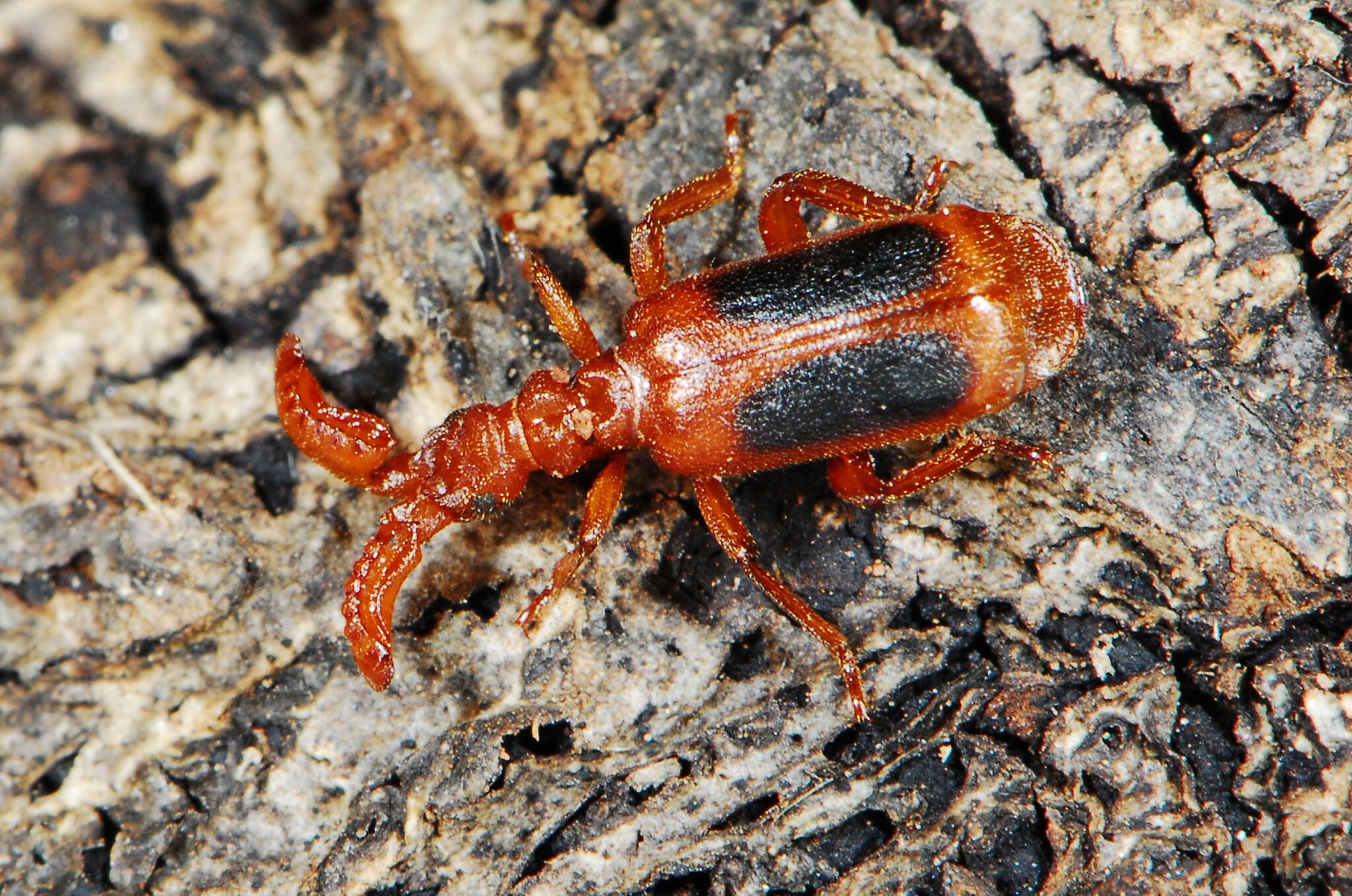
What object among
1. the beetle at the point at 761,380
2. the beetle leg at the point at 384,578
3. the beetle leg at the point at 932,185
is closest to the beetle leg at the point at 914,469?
the beetle at the point at 761,380

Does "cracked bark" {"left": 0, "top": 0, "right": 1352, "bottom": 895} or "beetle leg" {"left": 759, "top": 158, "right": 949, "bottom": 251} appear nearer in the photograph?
"cracked bark" {"left": 0, "top": 0, "right": 1352, "bottom": 895}

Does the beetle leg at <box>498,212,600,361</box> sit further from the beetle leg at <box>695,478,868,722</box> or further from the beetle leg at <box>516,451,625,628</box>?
the beetle leg at <box>695,478,868,722</box>

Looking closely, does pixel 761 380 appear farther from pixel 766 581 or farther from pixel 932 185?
pixel 932 185

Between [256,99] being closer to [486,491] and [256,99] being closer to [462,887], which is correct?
[486,491]

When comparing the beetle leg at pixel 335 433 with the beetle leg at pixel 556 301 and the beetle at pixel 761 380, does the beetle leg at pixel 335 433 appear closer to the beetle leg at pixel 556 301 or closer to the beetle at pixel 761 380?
the beetle at pixel 761 380

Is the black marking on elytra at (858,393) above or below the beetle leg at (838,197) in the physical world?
below

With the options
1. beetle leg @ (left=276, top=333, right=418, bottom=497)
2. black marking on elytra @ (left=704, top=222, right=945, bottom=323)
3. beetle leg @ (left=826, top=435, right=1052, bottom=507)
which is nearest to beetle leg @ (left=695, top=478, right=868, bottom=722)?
beetle leg @ (left=826, top=435, right=1052, bottom=507)

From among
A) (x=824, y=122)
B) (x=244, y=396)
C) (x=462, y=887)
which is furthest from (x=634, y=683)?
(x=824, y=122)
